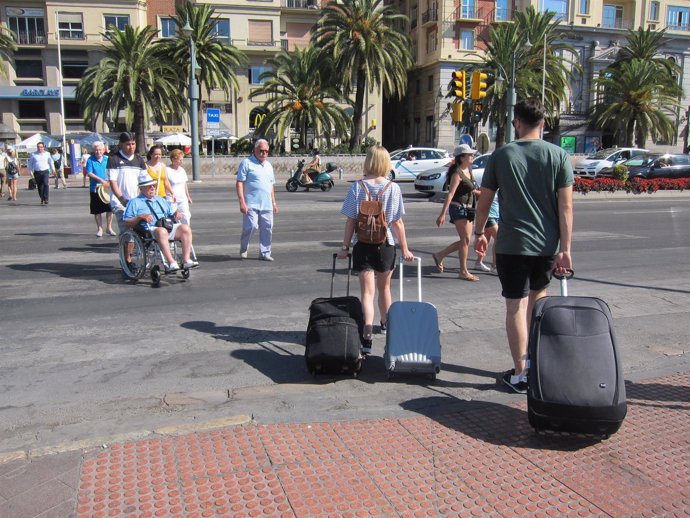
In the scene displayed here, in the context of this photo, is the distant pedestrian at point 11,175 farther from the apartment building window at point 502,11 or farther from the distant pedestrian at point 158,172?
the apartment building window at point 502,11

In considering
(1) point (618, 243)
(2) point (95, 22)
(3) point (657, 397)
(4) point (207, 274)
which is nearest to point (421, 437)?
(3) point (657, 397)

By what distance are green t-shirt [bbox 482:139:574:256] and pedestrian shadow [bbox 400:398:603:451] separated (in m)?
1.10

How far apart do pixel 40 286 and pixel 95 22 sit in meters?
51.1

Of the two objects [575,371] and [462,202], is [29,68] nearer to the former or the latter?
[462,202]

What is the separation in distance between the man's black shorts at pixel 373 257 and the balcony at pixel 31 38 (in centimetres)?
5556

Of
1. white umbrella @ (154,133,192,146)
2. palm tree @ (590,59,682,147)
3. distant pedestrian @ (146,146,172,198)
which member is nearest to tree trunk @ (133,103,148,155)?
white umbrella @ (154,133,192,146)

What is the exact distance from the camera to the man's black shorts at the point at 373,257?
5207 mm

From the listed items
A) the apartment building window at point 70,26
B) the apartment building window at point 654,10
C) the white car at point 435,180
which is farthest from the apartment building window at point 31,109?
the apartment building window at point 654,10

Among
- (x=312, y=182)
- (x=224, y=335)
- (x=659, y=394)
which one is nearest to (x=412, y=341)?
(x=659, y=394)

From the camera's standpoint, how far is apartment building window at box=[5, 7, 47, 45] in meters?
51.2

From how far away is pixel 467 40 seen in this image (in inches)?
2078

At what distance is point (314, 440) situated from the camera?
3.64 meters

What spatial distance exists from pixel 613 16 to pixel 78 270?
195 ft

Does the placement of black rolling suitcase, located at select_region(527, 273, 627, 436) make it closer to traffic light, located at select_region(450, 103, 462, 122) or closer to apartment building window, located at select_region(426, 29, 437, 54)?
traffic light, located at select_region(450, 103, 462, 122)
